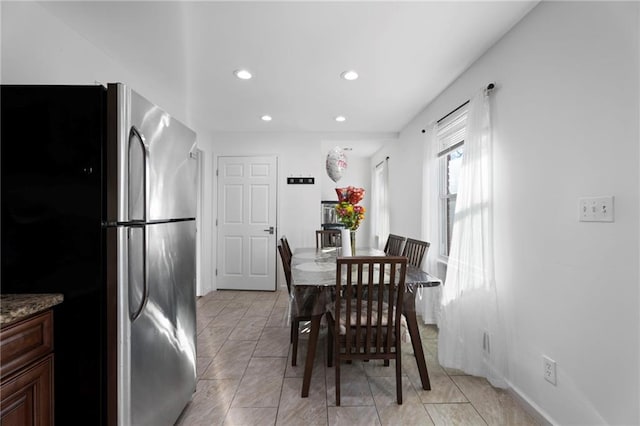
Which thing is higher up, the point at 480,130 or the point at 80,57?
the point at 80,57

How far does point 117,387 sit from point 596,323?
2190 mm

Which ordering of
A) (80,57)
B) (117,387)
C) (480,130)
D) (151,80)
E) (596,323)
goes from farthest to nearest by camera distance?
(151,80) < (480,130) < (80,57) < (596,323) < (117,387)

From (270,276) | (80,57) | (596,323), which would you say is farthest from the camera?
(270,276)

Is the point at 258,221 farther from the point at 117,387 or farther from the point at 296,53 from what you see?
the point at 117,387

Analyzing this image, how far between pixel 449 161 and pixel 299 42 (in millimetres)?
2049

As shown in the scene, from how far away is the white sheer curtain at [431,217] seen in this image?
319cm

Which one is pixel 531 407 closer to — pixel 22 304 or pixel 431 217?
pixel 431 217

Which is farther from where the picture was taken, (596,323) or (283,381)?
(283,381)

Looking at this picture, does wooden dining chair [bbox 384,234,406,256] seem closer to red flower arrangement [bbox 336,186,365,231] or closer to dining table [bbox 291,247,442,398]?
red flower arrangement [bbox 336,186,365,231]

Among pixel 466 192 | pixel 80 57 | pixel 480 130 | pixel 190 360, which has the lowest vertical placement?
pixel 190 360

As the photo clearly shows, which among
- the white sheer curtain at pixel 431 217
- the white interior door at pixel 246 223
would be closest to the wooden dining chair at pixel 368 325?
the white sheer curtain at pixel 431 217

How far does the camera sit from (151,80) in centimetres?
276

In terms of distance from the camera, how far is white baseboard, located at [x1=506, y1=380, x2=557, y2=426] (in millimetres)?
1676

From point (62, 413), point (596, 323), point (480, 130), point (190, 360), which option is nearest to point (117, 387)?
point (62, 413)
